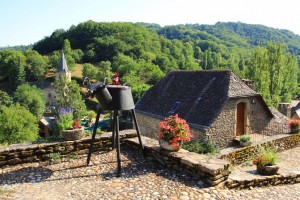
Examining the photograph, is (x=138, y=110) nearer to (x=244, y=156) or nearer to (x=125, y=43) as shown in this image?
(x=244, y=156)

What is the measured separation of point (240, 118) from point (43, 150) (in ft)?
45.5

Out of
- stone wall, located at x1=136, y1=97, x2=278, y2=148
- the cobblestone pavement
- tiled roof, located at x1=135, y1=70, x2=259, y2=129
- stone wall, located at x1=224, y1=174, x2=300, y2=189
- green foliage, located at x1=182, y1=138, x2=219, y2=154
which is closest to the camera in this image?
the cobblestone pavement

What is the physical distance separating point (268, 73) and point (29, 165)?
122 ft

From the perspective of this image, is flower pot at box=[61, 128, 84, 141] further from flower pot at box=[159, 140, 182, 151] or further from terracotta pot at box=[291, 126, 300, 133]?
terracotta pot at box=[291, 126, 300, 133]

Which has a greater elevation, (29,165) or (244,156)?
(29,165)

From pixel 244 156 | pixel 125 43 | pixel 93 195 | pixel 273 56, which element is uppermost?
pixel 125 43

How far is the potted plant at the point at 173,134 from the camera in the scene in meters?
6.43

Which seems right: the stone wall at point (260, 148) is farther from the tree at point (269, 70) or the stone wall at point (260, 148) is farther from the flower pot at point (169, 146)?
the tree at point (269, 70)

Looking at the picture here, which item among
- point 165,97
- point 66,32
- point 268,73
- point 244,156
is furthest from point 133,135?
point 66,32

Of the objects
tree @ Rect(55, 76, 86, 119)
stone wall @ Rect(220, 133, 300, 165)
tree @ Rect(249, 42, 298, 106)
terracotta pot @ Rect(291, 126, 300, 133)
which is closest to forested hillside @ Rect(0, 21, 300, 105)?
tree @ Rect(249, 42, 298, 106)

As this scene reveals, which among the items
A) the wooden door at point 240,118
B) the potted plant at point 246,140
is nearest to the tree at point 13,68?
the wooden door at point 240,118

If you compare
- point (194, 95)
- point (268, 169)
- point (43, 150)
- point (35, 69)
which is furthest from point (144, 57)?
point (43, 150)

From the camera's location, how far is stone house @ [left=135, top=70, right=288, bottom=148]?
16.4 metres

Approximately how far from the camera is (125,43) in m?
106
